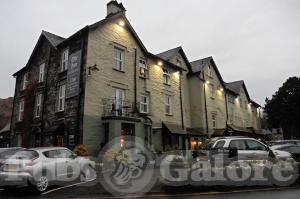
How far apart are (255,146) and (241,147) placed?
2.73ft

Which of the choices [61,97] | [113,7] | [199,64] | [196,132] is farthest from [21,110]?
[199,64]

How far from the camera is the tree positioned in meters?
47.0

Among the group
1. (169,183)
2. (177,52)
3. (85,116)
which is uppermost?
(177,52)

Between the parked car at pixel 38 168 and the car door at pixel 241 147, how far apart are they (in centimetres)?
723

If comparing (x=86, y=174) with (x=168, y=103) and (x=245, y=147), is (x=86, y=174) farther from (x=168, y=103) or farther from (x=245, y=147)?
(x=168, y=103)

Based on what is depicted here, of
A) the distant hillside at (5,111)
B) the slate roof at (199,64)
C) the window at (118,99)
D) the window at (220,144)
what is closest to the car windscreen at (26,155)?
the window at (220,144)

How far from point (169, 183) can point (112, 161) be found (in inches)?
250

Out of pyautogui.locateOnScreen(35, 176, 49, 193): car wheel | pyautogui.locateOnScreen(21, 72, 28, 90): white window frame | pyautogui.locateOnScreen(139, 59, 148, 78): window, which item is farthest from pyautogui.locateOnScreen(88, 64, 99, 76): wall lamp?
pyautogui.locateOnScreen(35, 176, 49, 193): car wheel

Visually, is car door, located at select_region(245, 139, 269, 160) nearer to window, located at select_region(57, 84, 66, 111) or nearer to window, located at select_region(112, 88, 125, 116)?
window, located at select_region(112, 88, 125, 116)

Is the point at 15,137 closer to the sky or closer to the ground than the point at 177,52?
closer to the ground

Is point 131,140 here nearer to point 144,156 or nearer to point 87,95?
point 144,156

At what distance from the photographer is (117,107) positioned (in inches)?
865

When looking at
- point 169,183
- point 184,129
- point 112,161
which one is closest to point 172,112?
point 184,129

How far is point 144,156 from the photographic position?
19.0 metres
